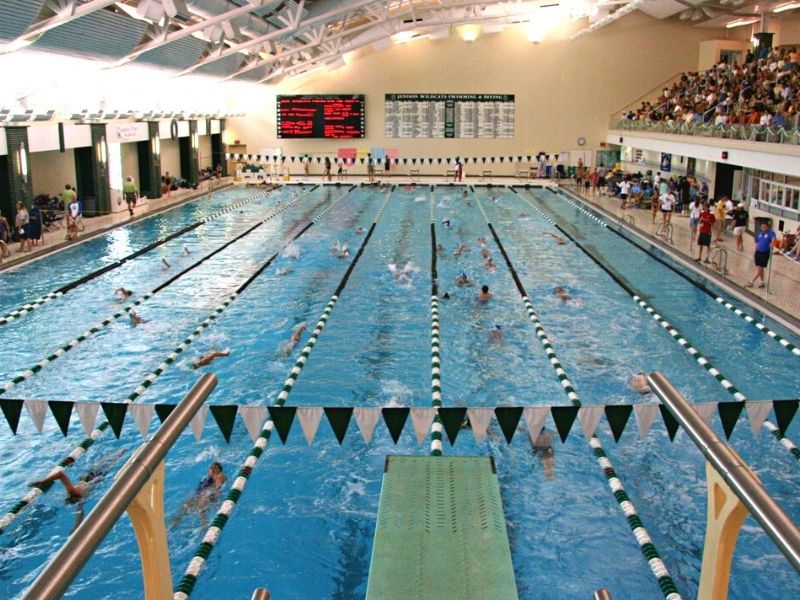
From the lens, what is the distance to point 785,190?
60.5 ft

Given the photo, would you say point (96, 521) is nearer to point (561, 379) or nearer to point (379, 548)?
point (379, 548)

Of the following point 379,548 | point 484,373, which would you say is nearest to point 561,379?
point 484,373

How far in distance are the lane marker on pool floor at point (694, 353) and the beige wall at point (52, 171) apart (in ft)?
49.9

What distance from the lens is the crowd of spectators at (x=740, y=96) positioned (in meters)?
18.9

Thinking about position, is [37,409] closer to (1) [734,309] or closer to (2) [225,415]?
(2) [225,415]

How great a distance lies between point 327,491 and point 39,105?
1407 centimetres

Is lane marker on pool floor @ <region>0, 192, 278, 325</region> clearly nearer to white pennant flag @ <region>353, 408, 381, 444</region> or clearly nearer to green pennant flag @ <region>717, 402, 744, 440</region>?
white pennant flag @ <region>353, 408, 381, 444</region>

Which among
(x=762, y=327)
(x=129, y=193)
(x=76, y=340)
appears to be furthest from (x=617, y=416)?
(x=129, y=193)

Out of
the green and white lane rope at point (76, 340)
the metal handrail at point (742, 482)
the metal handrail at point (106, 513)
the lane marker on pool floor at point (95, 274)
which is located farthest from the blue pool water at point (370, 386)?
the metal handrail at point (106, 513)

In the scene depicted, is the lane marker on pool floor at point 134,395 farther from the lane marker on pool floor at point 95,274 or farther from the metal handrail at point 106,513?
the metal handrail at point 106,513

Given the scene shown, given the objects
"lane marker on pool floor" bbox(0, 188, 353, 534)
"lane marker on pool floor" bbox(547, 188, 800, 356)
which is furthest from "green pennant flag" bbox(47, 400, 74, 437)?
"lane marker on pool floor" bbox(547, 188, 800, 356)

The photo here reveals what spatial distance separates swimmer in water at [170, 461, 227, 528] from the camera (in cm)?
696

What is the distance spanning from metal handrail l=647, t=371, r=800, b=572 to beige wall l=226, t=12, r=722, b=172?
107 ft

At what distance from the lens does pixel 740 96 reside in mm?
21812
